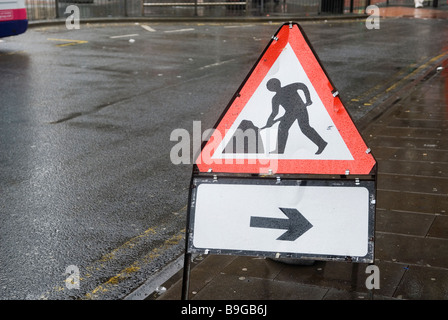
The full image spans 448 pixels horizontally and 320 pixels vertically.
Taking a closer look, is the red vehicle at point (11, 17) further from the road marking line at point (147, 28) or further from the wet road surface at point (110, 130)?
the road marking line at point (147, 28)

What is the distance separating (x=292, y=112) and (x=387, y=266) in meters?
1.40

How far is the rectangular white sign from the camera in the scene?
3.53 metres

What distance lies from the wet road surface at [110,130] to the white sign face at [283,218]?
37.0 inches

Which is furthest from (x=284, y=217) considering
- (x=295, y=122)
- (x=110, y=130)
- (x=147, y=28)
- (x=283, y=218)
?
(x=147, y=28)

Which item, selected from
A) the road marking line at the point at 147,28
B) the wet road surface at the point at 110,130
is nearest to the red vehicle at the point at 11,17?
the wet road surface at the point at 110,130

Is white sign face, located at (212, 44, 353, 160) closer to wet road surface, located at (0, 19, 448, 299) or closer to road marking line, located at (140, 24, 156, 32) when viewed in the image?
wet road surface, located at (0, 19, 448, 299)

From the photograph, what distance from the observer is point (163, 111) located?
9172 mm

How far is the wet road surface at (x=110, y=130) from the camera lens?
468 cm

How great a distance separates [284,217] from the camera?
356 centimetres

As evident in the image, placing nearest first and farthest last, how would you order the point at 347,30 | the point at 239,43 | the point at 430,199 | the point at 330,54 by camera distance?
the point at 430,199 < the point at 330,54 < the point at 239,43 < the point at 347,30

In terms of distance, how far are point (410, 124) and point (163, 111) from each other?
316 centimetres

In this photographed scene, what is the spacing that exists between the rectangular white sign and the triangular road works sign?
113mm

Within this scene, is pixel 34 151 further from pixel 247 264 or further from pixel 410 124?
pixel 410 124
